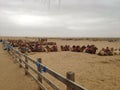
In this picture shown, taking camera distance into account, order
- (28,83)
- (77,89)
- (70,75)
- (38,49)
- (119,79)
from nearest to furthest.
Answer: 1. (77,89)
2. (70,75)
3. (28,83)
4. (119,79)
5. (38,49)

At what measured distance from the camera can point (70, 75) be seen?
15.0 ft

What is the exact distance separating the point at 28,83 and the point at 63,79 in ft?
15.2

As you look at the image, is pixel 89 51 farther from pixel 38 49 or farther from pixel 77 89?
pixel 77 89

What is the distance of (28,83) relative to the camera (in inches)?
368

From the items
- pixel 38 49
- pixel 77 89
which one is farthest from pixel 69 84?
pixel 38 49

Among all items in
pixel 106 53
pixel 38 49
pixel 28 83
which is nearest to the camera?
pixel 28 83

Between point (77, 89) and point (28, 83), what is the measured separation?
18.2 ft

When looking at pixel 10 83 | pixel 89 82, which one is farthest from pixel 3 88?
pixel 89 82

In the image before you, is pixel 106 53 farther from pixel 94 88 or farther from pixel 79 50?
pixel 94 88

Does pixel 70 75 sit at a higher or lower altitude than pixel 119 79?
higher

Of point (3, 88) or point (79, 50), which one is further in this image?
point (79, 50)

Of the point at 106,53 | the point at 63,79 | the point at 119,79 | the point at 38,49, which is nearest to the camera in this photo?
the point at 63,79

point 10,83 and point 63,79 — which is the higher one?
point 63,79

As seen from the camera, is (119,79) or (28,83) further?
(119,79)
